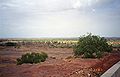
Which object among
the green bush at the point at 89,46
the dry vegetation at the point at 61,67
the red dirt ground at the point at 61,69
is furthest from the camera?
the green bush at the point at 89,46

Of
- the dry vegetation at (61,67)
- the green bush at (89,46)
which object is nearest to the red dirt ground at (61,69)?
the dry vegetation at (61,67)

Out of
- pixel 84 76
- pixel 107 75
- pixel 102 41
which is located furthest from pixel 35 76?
pixel 102 41

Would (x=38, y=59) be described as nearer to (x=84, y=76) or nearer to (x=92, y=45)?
(x=92, y=45)

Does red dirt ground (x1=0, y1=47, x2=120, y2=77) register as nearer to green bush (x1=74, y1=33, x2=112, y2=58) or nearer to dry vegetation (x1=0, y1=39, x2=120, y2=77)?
dry vegetation (x1=0, y1=39, x2=120, y2=77)

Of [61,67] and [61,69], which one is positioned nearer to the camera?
[61,69]

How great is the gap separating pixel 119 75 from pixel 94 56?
25.3m

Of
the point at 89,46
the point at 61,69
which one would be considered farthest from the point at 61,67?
the point at 89,46

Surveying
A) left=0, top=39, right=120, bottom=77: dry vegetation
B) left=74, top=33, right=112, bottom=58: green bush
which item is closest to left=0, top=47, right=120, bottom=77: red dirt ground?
left=0, top=39, right=120, bottom=77: dry vegetation

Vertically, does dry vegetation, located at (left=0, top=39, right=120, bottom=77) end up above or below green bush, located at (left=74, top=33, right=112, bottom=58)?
below

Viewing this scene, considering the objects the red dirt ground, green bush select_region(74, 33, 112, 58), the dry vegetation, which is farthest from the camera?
green bush select_region(74, 33, 112, 58)

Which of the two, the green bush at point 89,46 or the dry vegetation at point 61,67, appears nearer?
the dry vegetation at point 61,67

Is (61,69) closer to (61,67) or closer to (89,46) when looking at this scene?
(61,67)

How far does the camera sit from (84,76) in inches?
645

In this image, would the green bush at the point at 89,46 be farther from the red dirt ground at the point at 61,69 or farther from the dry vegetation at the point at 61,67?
the red dirt ground at the point at 61,69
